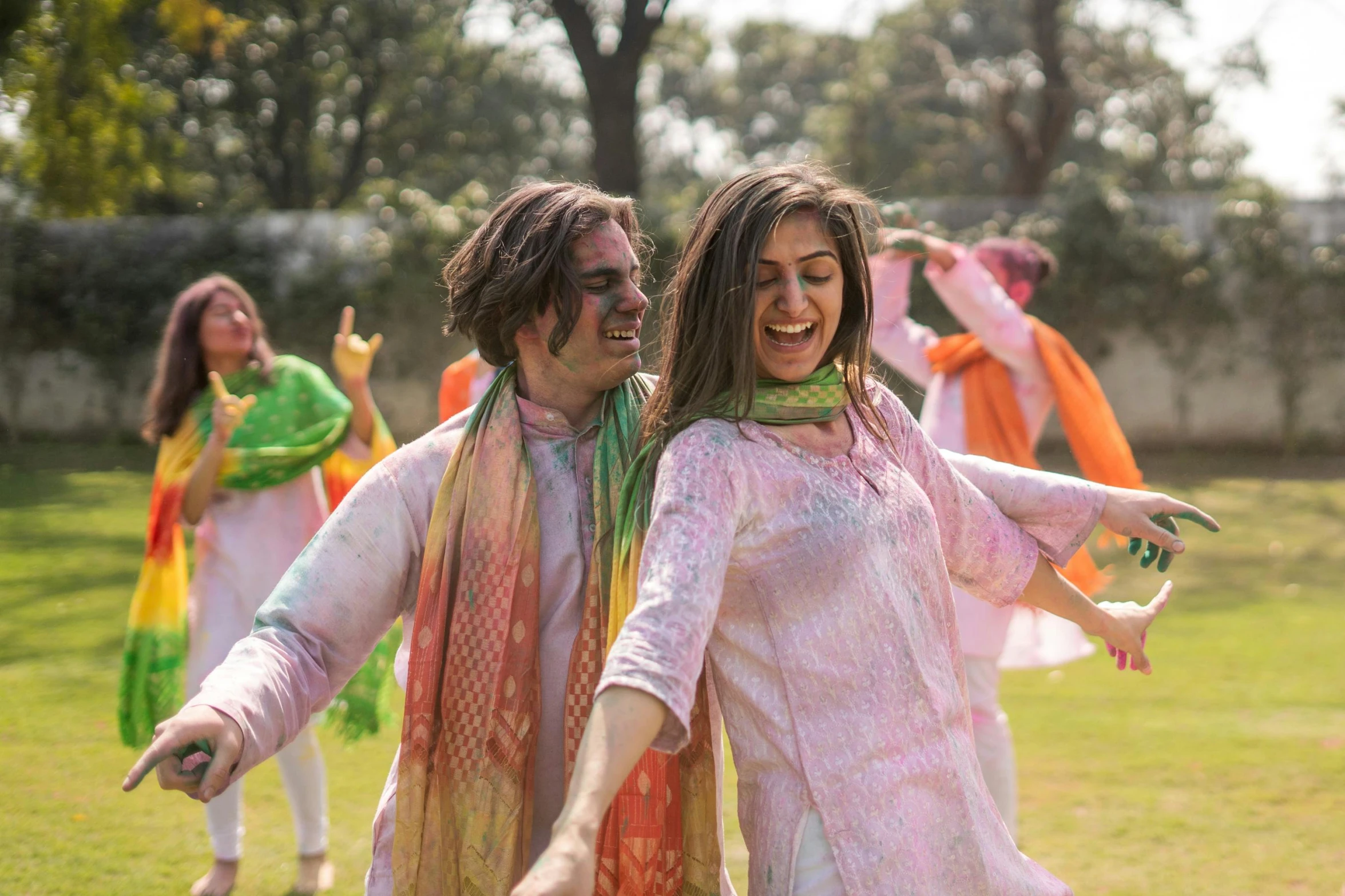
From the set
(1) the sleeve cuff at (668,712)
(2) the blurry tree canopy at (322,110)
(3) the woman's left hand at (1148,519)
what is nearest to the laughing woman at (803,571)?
(1) the sleeve cuff at (668,712)

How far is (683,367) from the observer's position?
2.05 m

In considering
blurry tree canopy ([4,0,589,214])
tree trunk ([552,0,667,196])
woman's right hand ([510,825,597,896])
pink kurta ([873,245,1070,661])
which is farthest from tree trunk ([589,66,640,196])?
woman's right hand ([510,825,597,896])

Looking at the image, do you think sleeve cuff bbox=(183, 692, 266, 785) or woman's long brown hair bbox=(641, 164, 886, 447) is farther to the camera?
woman's long brown hair bbox=(641, 164, 886, 447)

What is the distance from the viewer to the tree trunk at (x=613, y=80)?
15.6 metres

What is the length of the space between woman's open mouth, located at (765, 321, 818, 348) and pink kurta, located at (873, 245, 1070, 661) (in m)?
2.37

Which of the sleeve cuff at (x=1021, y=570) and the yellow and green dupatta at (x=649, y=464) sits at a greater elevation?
the yellow and green dupatta at (x=649, y=464)

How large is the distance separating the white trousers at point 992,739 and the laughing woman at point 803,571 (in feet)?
7.13

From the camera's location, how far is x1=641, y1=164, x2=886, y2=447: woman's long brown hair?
198cm

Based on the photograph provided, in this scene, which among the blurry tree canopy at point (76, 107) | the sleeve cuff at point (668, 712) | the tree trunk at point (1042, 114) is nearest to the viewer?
the sleeve cuff at point (668, 712)

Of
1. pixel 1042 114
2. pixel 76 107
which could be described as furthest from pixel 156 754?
pixel 1042 114

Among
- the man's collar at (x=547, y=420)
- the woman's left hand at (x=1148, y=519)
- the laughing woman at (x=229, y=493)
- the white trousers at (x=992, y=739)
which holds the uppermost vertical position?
the man's collar at (x=547, y=420)

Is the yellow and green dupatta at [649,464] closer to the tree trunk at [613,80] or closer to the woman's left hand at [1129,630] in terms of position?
the woman's left hand at [1129,630]

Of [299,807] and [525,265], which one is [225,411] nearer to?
[299,807]

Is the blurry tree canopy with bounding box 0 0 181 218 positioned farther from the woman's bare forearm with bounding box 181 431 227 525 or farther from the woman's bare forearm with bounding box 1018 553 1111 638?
the woman's bare forearm with bounding box 1018 553 1111 638
